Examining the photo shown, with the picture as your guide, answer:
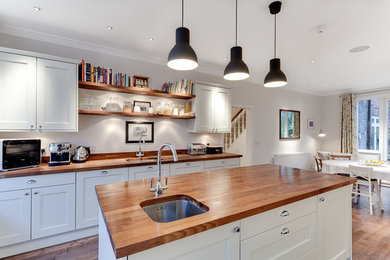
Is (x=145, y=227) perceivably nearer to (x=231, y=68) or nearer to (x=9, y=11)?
(x=231, y=68)

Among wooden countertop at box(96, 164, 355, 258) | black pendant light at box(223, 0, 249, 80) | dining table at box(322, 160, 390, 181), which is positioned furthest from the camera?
dining table at box(322, 160, 390, 181)

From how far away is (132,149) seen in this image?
3.43 metres

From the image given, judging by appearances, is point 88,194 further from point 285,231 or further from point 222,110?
point 222,110

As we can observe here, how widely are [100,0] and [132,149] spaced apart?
87.2 inches

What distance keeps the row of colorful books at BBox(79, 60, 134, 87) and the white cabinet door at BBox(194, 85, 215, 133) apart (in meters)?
1.26

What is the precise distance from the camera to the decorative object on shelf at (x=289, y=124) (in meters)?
5.63

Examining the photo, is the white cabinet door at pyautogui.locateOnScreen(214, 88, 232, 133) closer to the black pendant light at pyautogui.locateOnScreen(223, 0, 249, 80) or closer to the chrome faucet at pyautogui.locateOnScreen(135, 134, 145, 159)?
the chrome faucet at pyautogui.locateOnScreen(135, 134, 145, 159)

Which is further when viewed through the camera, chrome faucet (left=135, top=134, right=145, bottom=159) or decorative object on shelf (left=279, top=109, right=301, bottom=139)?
decorative object on shelf (left=279, top=109, right=301, bottom=139)

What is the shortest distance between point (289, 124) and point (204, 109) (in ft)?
11.0

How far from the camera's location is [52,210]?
2.35 meters

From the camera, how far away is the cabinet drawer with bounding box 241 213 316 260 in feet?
4.16

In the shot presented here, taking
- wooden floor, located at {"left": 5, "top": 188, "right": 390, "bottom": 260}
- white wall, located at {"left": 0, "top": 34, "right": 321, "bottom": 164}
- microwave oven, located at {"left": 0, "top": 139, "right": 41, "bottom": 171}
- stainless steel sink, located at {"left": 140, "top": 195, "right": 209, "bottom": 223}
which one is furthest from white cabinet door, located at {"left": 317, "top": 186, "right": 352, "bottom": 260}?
microwave oven, located at {"left": 0, "top": 139, "right": 41, "bottom": 171}

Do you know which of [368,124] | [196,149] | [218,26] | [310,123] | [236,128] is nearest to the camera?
[218,26]

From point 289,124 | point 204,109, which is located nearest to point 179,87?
point 204,109
